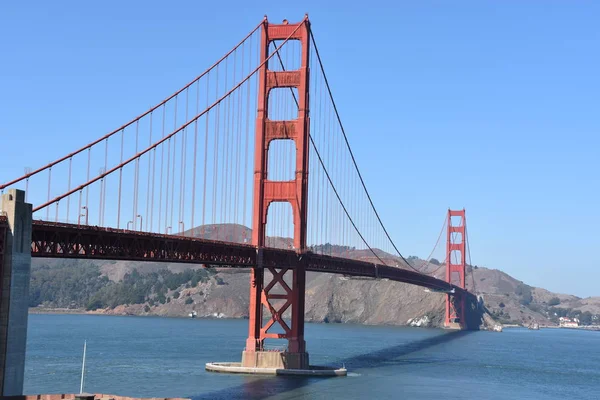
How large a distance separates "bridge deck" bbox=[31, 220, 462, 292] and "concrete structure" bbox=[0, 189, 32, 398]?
2.11 metres

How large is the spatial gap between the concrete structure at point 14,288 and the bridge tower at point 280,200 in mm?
28517

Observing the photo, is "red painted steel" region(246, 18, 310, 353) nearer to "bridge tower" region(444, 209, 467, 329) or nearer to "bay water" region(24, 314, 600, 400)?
"bay water" region(24, 314, 600, 400)

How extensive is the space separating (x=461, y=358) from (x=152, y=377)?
1700 inches

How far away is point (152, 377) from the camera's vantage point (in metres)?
62.4

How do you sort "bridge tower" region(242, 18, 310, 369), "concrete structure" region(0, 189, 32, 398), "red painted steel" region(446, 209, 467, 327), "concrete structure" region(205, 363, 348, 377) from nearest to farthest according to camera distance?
"concrete structure" region(0, 189, 32, 398), "concrete structure" region(205, 363, 348, 377), "bridge tower" region(242, 18, 310, 369), "red painted steel" region(446, 209, 467, 327)

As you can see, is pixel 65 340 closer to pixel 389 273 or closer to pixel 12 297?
pixel 389 273

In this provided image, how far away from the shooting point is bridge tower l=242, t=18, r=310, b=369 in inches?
2488

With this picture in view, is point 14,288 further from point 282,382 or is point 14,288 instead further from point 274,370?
point 274,370

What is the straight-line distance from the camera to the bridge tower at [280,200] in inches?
2488

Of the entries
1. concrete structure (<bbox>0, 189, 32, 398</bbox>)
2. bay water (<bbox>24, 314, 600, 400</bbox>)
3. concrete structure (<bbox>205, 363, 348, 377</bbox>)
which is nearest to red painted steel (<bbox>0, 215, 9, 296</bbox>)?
concrete structure (<bbox>0, 189, 32, 398</bbox>)

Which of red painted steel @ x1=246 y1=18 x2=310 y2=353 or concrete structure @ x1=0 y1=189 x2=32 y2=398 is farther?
red painted steel @ x1=246 y1=18 x2=310 y2=353

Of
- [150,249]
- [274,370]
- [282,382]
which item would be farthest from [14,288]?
[274,370]

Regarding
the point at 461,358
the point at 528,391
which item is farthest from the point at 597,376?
the point at 528,391

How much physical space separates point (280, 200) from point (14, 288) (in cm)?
3245
